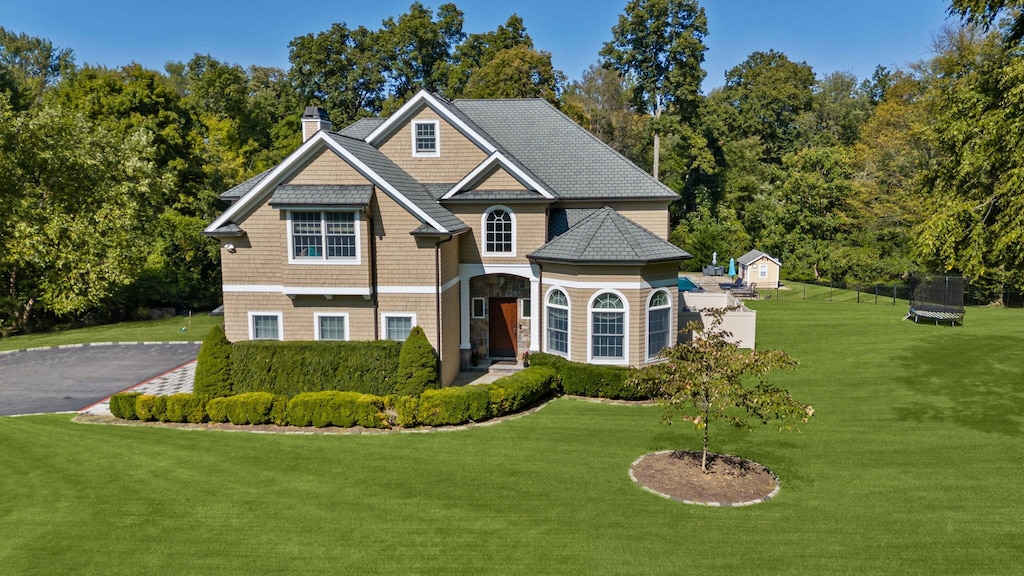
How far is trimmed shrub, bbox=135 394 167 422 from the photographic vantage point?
18.1m

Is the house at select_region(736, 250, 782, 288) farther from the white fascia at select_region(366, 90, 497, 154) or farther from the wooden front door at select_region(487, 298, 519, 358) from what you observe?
the white fascia at select_region(366, 90, 497, 154)

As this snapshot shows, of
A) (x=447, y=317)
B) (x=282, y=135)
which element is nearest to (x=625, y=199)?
(x=447, y=317)

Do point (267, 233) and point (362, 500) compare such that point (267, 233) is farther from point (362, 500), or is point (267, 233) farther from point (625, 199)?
point (625, 199)

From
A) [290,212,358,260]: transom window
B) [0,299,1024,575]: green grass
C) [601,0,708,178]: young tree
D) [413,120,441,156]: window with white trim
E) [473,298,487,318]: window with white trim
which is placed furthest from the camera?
[601,0,708,178]: young tree

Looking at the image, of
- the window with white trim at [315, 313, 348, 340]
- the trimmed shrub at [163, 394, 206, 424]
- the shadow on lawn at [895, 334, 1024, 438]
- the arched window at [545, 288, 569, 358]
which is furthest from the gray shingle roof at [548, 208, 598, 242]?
the trimmed shrub at [163, 394, 206, 424]

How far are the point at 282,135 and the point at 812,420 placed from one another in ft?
198

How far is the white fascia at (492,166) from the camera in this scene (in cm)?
2252

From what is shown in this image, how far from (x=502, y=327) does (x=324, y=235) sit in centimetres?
812

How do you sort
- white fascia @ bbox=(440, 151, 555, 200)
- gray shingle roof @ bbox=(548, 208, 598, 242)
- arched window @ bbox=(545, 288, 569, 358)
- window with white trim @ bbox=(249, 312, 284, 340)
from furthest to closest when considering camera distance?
1. gray shingle roof @ bbox=(548, 208, 598, 242)
2. white fascia @ bbox=(440, 151, 555, 200)
3. arched window @ bbox=(545, 288, 569, 358)
4. window with white trim @ bbox=(249, 312, 284, 340)

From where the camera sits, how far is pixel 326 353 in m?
19.3

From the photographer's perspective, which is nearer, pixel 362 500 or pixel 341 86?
pixel 362 500

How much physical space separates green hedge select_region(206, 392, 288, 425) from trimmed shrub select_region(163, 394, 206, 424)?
261 mm

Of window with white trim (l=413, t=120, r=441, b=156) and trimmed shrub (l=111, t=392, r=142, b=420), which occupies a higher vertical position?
window with white trim (l=413, t=120, r=441, b=156)

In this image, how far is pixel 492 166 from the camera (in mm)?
22859
